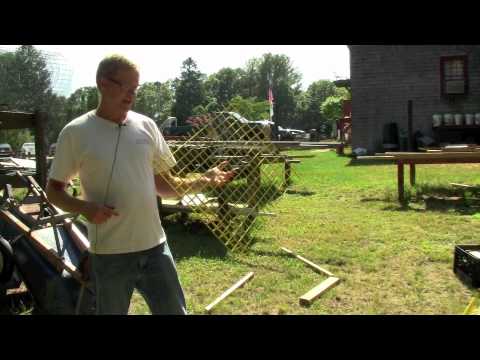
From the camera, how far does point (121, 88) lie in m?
2.16

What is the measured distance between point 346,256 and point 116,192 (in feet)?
11.4

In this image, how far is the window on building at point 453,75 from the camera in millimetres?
15742

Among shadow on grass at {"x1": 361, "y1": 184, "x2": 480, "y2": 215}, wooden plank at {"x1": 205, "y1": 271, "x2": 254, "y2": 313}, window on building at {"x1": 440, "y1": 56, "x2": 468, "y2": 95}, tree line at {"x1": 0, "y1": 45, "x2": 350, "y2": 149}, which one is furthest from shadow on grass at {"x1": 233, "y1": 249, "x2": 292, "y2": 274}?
tree line at {"x1": 0, "y1": 45, "x2": 350, "y2": 149}

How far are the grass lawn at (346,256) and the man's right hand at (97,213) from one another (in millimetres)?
1988

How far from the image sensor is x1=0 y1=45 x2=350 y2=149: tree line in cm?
5072

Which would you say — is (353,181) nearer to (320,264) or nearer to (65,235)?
(320,264)

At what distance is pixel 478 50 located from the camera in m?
15.7

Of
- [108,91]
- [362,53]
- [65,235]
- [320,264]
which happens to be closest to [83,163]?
[108,91]

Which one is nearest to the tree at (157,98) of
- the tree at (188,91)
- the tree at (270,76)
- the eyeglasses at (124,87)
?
the tree at (188,91)

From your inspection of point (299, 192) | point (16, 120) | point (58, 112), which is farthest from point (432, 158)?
point (58, 112)

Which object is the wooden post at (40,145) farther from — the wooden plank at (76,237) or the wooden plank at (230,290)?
the wooden plank at (230,290)

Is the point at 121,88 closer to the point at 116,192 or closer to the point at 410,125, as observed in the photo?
the point at 116,192

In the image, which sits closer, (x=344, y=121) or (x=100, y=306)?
(x=100, y=306)

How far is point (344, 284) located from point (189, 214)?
3269 mm
